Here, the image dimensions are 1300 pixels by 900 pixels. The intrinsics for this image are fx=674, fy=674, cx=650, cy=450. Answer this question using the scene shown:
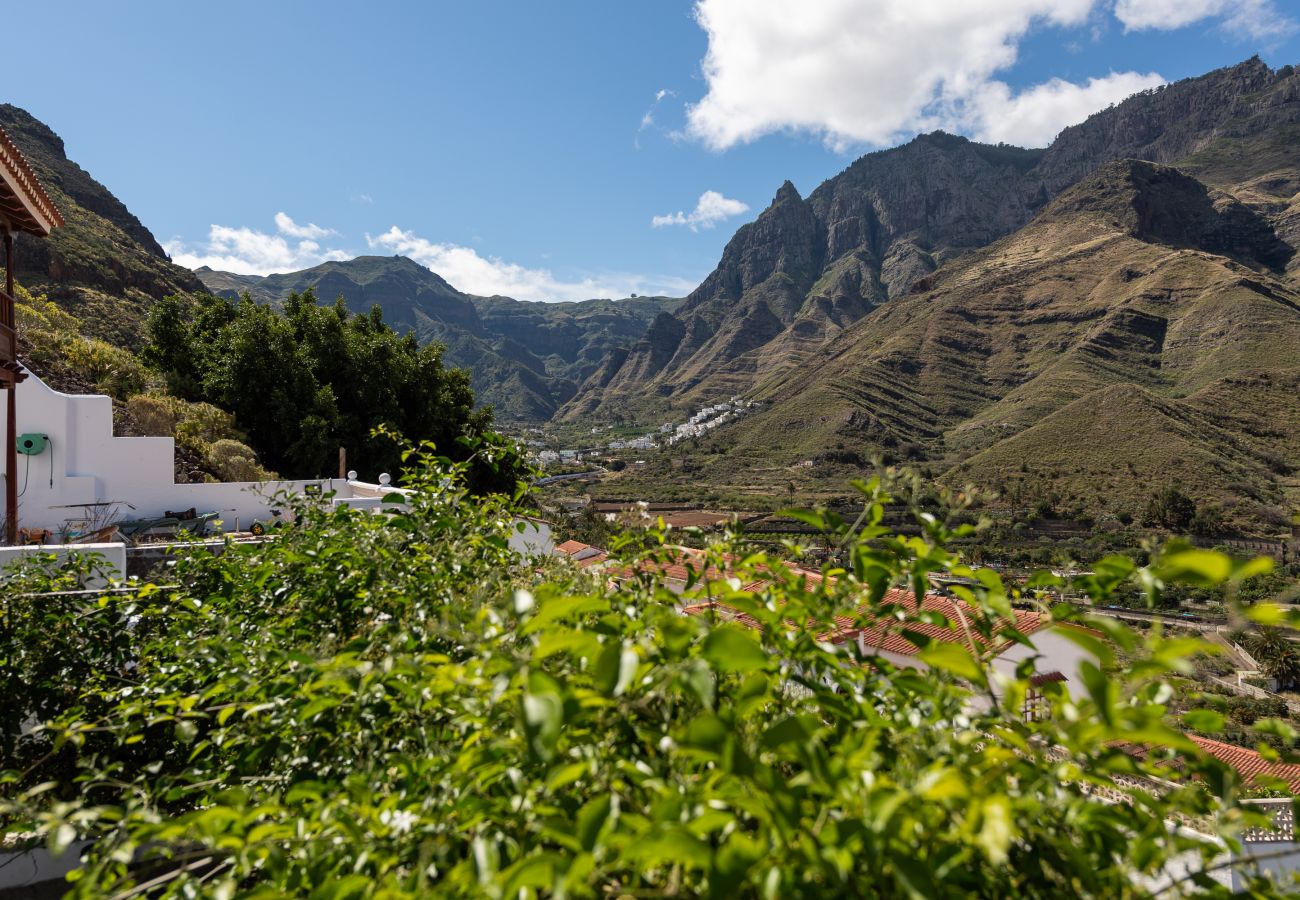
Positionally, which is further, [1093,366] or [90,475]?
[1093,366]

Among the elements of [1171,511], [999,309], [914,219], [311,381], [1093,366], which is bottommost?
[1171,511]

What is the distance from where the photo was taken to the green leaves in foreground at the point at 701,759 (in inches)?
27.8

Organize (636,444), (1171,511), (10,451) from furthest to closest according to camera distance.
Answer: (636,444) → (1171,511) → (10,451)

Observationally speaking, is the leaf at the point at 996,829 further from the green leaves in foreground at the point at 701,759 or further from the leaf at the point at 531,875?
the leaf at the point at 531,875

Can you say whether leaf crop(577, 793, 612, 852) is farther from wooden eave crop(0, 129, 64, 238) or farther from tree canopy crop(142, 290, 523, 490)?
tree canopy crop(142, 290, 523, 490)

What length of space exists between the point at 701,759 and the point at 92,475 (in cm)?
1088

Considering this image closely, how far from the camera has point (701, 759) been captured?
81cm

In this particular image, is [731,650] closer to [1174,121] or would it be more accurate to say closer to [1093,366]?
[1093,366]

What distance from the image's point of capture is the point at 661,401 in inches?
4941

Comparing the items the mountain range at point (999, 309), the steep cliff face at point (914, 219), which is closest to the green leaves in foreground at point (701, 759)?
the mountain range at point (999, 309)

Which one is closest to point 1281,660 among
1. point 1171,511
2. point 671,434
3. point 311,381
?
point 1171,511

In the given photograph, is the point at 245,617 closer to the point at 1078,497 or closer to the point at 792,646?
the point at 792,646

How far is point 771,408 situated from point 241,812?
257 feet

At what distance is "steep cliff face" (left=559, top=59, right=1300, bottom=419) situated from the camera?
342ft
